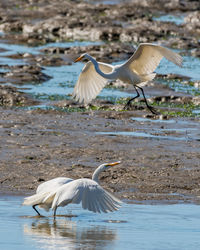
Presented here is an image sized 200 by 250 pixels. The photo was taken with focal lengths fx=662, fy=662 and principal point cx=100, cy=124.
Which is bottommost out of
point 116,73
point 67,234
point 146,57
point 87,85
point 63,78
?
point 67,234

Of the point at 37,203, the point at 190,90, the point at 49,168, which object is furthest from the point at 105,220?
the point at 190,90

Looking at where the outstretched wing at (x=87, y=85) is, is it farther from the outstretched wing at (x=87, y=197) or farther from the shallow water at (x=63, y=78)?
the outstretched wing at (x=87, y=197)

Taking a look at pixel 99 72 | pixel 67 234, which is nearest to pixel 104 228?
pixel 67 234

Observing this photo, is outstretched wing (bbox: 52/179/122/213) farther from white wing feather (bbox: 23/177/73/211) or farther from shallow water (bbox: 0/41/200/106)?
shallow water (bbox: 0/41/200/106)

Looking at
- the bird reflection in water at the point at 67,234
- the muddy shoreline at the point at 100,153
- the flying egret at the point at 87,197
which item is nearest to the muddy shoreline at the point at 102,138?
the muddy shoreline at the point at 100,153

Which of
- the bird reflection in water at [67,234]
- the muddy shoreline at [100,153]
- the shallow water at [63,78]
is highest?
the shallow water at [63,78]

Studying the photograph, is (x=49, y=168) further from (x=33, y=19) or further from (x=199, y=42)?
(x=33, y=19)

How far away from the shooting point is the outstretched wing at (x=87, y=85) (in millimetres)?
12219

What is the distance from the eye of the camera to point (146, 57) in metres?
12.0

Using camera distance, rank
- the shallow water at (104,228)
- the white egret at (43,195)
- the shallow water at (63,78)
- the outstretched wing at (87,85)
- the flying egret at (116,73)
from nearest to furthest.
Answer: the shallow water at (104,228) → the white egret at (43,195) → the flying egret at (116,73) → the outstretched wing at (87,85) → the shallow water at (63,78)

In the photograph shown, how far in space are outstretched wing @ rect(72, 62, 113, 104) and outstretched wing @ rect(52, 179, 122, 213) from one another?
5.12 meters

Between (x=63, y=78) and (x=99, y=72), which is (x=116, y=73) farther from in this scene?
(x=63, y=78)

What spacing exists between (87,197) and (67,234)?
1.64 ft

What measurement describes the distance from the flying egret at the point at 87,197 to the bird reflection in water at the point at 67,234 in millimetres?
323
